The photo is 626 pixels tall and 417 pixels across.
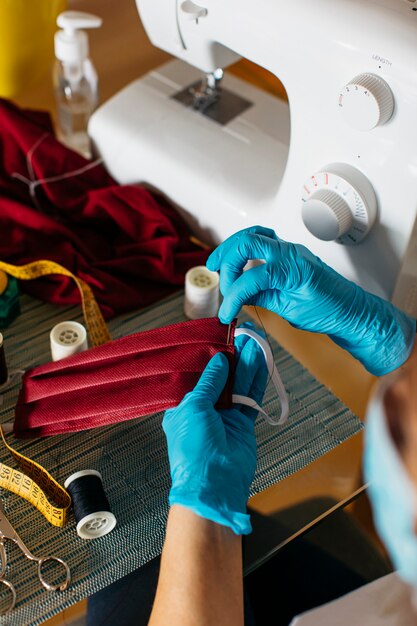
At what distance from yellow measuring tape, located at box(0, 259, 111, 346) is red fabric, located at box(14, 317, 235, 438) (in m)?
0.14

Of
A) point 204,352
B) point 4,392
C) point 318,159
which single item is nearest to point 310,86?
point 318,159

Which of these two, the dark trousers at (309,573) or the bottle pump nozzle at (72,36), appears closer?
the dark trousers at (309,573)

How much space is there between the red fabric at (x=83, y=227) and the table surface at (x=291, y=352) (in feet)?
0.75

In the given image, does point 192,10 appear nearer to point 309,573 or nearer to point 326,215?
point 326,215

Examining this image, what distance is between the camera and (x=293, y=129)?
4.40 feet

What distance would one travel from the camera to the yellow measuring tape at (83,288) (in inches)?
55.9

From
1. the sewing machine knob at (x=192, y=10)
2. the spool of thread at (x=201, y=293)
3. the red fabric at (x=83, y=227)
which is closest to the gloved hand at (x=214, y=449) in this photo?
the spool of thread at (x=201, y=293)

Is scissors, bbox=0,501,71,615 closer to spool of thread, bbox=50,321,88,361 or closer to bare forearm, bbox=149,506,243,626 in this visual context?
bare forearm, bbox=149,506,243,626

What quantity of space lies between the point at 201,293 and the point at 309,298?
0.83 ft

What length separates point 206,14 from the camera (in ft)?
4.40

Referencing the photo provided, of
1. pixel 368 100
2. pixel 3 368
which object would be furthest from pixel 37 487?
pixel 368 100

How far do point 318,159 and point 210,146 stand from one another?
323 millimetres

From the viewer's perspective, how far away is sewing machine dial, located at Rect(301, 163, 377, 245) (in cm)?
129

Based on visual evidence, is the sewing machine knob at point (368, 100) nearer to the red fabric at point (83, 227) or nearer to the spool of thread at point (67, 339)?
the red fabric at point (83, 227)
